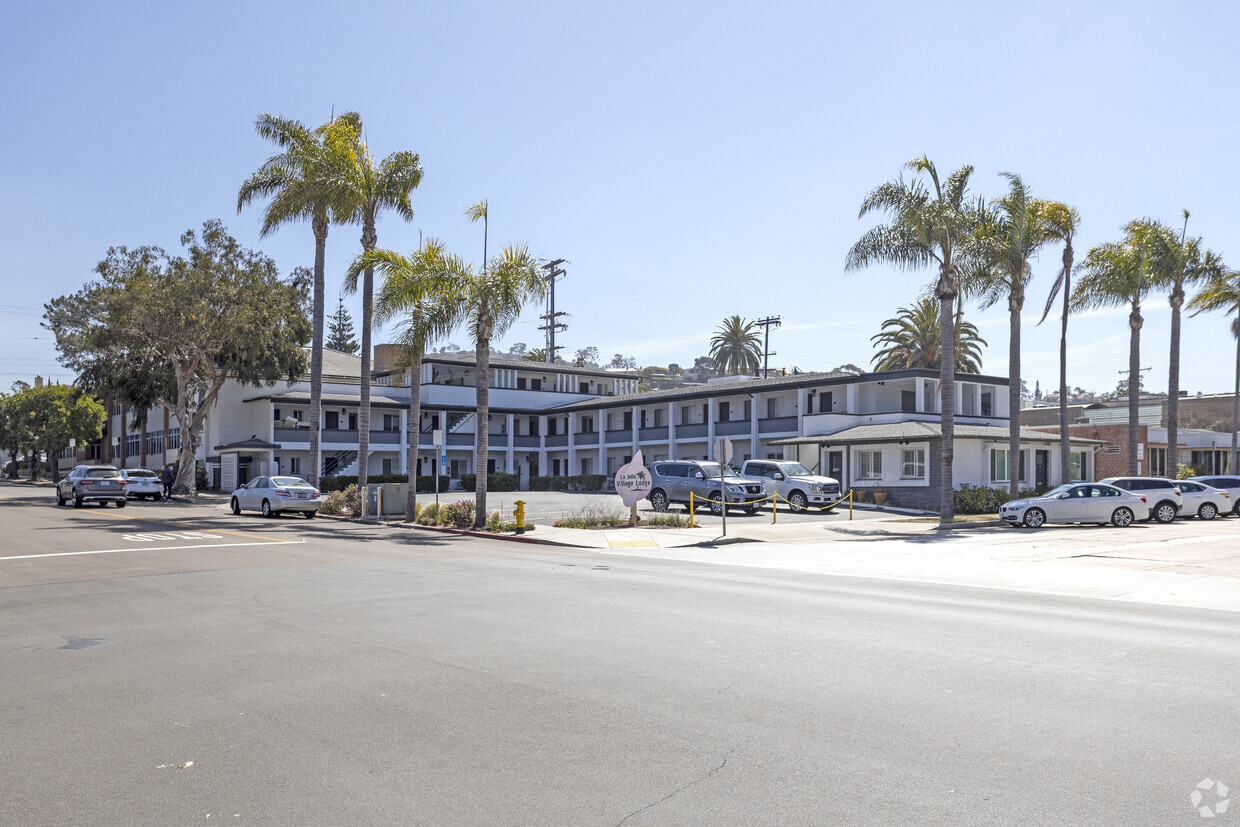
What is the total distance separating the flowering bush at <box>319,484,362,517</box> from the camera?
3347cm

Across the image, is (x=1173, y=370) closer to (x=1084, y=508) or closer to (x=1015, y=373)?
(x=1015, y=373)

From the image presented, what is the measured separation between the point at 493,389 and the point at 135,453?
1317 inches

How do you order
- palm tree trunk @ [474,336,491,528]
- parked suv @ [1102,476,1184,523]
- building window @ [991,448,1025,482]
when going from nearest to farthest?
palm tree trunk @ [474,336,491,528] → parked suv @ [1102,476,1184,523] → building window @ [991,448,1025,482]

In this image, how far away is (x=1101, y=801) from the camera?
5059mm

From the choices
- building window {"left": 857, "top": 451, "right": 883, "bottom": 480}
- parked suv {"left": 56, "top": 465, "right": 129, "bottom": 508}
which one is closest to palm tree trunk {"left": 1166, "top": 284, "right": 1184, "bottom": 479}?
building window {"left": 857, "top": 451, "right": 883, "bottom": 480}

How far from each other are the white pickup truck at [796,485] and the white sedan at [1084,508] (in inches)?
313

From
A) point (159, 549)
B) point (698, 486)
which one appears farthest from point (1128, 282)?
point (159, 549)

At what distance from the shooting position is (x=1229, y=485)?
119 ft

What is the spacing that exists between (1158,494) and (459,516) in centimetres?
2251

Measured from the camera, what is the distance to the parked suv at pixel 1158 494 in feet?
104

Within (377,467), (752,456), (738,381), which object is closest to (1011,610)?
(752,456)

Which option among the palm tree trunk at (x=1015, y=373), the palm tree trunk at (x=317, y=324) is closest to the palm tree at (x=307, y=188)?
the palm tree trunk at (x=317, y=324)

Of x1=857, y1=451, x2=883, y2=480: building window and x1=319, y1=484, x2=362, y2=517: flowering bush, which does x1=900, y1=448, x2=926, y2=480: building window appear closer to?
x1=857, y1=451, x2=883, y2=480: building window

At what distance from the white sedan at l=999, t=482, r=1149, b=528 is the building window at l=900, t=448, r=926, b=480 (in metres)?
11.5
